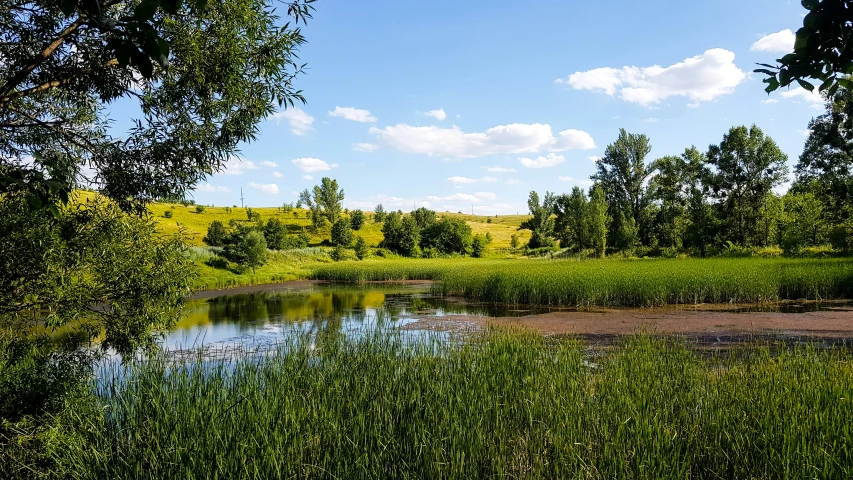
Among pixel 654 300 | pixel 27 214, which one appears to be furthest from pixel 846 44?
pixel 654 300

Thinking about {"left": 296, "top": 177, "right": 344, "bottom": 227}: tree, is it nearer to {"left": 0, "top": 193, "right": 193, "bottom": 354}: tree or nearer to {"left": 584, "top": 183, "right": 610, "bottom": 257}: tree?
{"left": 584, "top": 183, "right": 610, "bottom": 257}: tree

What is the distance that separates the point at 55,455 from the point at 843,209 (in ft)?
133

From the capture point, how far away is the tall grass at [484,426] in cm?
364

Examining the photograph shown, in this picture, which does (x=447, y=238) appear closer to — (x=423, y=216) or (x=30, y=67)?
(x=423, y=216)

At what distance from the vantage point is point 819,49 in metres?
2.22

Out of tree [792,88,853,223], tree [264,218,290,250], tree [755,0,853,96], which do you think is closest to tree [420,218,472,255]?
tree [264,218,290,250]

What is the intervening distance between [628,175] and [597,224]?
512 inches

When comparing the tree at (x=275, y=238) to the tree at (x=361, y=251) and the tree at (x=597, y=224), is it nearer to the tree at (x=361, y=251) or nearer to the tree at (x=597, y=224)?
the tree at (x=361, y=251)

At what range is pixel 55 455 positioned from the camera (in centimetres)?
420

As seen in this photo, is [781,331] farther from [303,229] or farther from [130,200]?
[303,229]

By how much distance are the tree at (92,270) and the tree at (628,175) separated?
51234 millimetres

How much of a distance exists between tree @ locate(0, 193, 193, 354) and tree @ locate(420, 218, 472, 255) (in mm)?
52060

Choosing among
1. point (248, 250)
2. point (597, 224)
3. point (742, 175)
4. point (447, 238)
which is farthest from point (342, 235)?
point (742, 175)

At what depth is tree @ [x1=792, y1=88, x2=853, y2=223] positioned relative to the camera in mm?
32062
